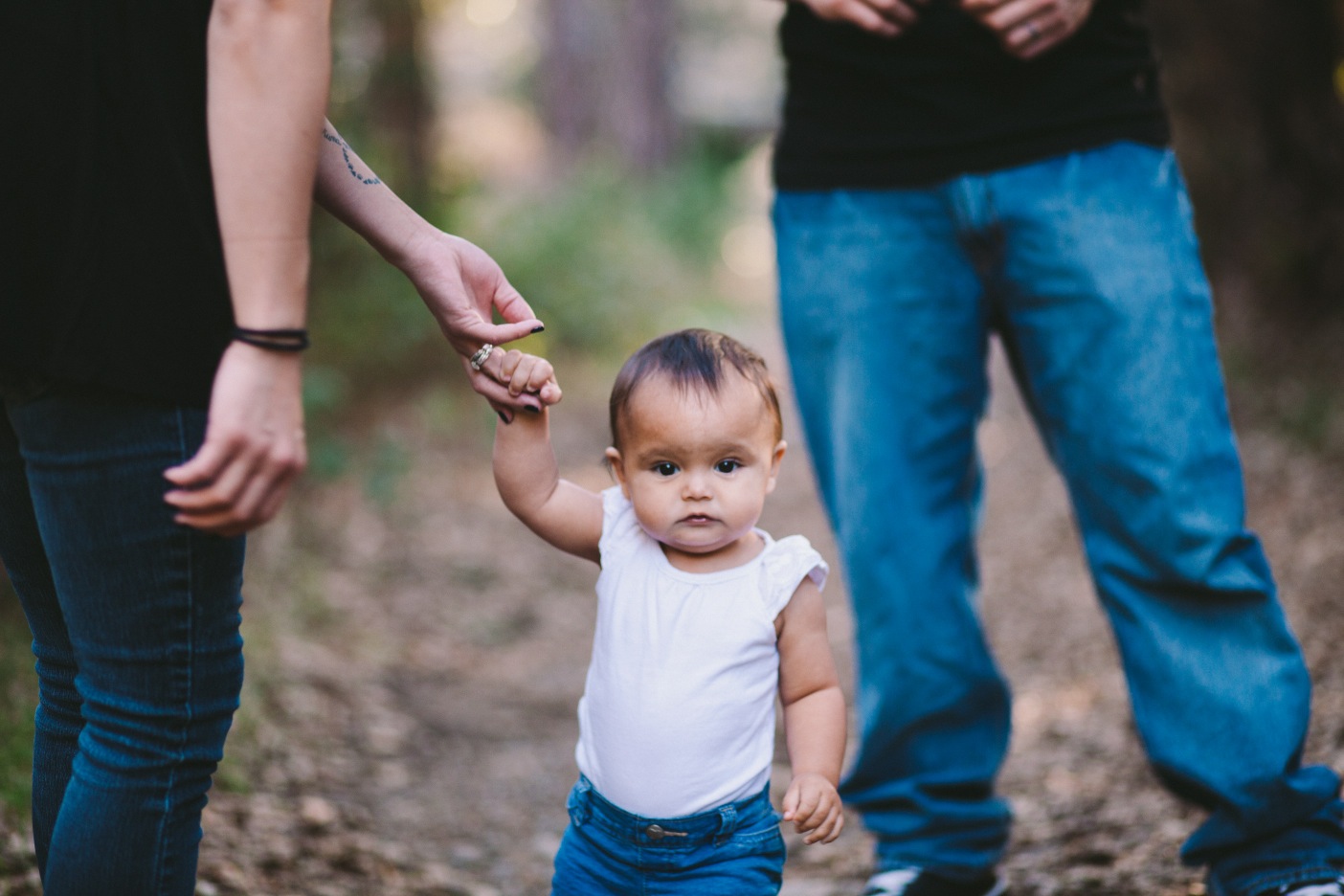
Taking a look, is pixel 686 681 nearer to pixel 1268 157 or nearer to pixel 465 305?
pixel 465 305

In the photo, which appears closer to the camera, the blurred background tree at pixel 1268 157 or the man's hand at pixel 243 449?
the man's hand at pixel 243 449

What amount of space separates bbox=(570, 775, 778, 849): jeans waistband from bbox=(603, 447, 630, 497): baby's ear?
0.46m

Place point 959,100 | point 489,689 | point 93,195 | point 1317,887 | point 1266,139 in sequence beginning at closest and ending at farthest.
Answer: point 93,195 → point 1317,887 → point 959,100 → point 489,689 → point 1266,139

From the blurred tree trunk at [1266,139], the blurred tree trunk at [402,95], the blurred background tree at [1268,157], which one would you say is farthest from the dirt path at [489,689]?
the blurred tree trunk at [402,95]

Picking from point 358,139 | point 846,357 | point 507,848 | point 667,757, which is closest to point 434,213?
point 358,139

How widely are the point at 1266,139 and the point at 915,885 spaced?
4085 millimetres

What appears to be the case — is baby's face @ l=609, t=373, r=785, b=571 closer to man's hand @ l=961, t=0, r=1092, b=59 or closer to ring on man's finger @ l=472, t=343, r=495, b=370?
ring on man's finger @ l=472, t=343, r=495, b=370

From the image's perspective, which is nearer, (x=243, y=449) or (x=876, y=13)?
(x=243, y=449)

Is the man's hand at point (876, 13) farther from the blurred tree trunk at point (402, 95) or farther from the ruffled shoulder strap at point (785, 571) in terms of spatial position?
the blurred tree trunk at point (402, 95)

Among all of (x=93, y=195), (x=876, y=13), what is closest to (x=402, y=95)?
(x=876, y=13)

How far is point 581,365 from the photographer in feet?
26.2

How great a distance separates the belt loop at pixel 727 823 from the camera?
Answer: 1.74m

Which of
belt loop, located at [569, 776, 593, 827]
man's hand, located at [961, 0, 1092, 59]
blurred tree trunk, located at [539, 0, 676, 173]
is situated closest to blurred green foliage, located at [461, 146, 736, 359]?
blurred tree trunk, located at [539, 0, 676, 173]

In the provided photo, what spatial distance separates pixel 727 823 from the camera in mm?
1741
